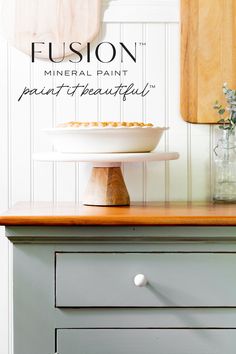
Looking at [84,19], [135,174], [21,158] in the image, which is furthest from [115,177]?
[84,19]

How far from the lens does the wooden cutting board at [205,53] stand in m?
2.03

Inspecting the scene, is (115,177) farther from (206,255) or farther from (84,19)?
(84,19)

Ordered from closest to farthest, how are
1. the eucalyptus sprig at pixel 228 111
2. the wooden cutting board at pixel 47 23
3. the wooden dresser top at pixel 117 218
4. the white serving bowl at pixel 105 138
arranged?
1. the wooden dresser top at pixel 117 218
2. the white serving bowl at pixel 105 138
3. the eucalyptus sprig at pixel 228 111
4. the wooden cutting board at pixel 47 23

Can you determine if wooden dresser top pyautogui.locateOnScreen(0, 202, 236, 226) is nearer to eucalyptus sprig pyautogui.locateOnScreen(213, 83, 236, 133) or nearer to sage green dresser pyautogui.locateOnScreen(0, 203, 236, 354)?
sage green dresser pyautogui.locateOnScreen(0, 203, 236, 354)

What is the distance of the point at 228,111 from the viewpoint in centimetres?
201

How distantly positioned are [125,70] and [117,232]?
2.18 ft

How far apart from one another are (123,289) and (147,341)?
133 mm

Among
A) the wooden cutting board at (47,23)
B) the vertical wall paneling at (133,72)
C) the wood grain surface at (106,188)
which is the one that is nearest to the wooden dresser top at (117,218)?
the wood grain surface at (106,188)

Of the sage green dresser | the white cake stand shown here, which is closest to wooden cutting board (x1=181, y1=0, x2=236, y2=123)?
the white cake stand

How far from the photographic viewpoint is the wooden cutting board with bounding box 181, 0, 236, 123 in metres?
2.03

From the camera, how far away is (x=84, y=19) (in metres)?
2.03

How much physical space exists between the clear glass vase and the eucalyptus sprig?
3 centimetres

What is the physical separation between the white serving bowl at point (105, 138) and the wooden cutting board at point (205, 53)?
304 mm

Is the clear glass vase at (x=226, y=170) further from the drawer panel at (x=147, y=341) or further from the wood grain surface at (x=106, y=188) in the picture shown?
the drawer panel at (x=147, y=341)
